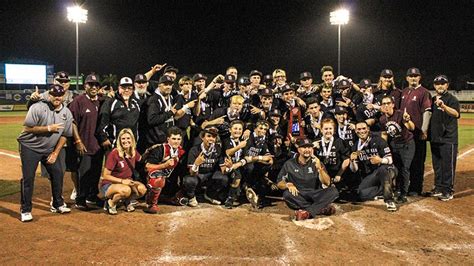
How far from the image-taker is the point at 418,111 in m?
7.09

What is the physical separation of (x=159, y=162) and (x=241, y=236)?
6.40ft

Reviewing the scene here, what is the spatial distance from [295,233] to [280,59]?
48.9 m

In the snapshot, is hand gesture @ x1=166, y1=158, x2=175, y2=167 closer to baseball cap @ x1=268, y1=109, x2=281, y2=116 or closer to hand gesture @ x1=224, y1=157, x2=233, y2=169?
hand gesture @ x1=224, y1=157, x2=233, y2=169

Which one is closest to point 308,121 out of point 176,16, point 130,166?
point 130,166

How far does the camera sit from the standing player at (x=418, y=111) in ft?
23.1

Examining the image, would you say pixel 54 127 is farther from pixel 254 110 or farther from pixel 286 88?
pixel 286 88

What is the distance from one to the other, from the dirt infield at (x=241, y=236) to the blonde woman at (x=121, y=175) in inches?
10.7

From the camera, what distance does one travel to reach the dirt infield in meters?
4.47

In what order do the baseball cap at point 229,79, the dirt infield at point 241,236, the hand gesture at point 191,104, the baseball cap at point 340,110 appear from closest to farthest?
the dirt infield at point 241,236 → the hand gesture at point 191,104 → the baseball cap at point 340,110 → the baseball cap at point 229,79

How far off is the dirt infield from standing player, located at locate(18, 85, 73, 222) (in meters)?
0.49

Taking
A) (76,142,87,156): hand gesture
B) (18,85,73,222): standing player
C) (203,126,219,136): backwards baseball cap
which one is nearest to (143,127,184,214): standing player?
(203,126,219,136): backwards baseball cap

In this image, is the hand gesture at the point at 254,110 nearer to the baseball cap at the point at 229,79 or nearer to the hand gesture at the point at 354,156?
the baseball cap at the point at 229,79

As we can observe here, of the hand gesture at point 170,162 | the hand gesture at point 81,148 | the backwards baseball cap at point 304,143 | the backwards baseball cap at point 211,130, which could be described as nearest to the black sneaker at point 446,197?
the backwards baseball cap at point 304,143

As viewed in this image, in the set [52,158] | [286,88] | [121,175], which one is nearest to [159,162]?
[121,175]
